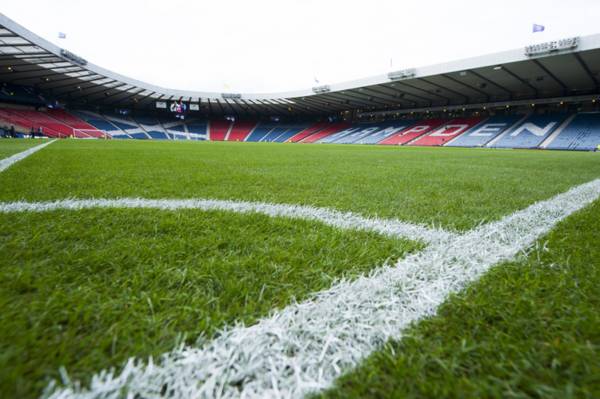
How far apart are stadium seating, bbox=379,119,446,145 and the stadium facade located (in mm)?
100

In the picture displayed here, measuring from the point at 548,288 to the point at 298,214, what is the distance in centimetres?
111

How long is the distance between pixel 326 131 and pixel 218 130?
51.7ft

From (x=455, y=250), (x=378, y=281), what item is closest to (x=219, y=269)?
(x=378, y=281)

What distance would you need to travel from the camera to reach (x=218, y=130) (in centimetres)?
3984

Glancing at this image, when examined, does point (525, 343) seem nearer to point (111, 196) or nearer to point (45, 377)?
point (45, 377)

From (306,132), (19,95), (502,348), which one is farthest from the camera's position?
(306,132)

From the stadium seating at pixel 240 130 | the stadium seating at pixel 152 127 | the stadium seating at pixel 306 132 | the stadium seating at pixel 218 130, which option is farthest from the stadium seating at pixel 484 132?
the stadium seating at pixel 152 127

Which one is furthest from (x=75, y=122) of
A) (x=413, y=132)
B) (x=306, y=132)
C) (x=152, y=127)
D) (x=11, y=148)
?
(x=413, y=132)

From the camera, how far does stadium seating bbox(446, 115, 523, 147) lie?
2094cm

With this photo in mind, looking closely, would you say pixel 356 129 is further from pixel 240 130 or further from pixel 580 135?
pixel 580 135

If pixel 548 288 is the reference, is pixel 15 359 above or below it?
above

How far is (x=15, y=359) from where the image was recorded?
50 centimetres

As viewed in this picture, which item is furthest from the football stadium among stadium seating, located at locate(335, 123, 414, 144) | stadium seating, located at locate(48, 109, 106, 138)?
stadium seating, located at locate(48, 109, 106, 138)

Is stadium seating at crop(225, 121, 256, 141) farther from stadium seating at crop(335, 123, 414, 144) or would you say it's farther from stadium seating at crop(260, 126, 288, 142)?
stadium seating at crop(335, 123, 414, 144)
